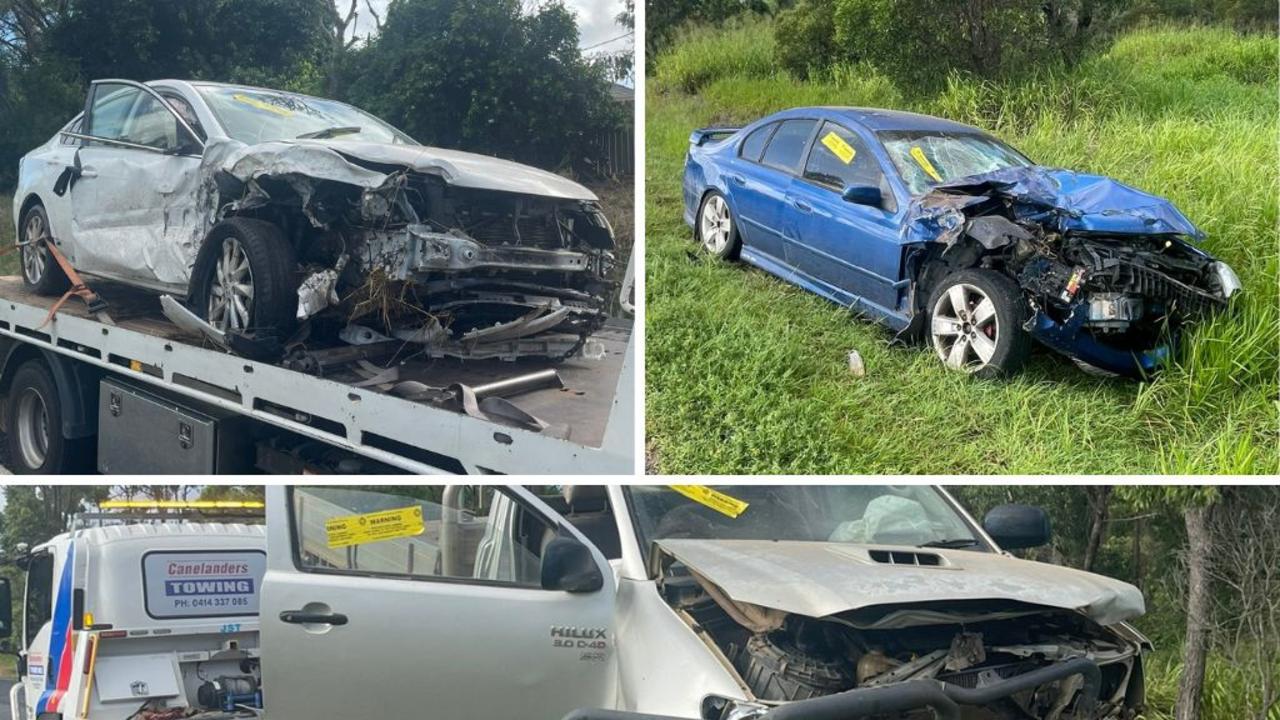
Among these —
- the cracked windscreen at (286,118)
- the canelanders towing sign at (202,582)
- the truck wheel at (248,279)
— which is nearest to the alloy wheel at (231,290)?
the truck wheel at (248,279)

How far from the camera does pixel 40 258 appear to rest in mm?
5699

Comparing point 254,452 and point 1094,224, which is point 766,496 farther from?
point 254,452

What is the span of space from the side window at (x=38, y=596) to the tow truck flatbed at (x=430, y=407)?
158cm

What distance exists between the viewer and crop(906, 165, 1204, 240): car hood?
4.59m

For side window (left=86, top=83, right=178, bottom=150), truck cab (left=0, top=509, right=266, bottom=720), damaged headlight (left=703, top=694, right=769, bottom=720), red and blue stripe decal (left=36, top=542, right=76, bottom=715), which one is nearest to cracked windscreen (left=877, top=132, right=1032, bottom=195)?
damaged headlight (left=703, top=694, right=769, bottom=720)

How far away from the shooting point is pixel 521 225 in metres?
4.27

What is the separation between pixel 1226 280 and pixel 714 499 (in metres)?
2.34

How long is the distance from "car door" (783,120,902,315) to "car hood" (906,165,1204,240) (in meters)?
0.18

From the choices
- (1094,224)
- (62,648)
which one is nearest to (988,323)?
(1094,224)

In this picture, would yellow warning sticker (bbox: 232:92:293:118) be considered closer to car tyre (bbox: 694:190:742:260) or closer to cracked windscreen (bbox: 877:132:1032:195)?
car tyre (bbox: 694:190:742:260)

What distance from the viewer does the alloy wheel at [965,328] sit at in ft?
15.4

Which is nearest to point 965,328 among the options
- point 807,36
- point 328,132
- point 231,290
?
point 807,36

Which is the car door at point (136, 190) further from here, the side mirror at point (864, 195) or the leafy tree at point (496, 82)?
the side mirror at point (864, 195)

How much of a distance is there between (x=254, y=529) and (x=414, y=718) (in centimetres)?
276
